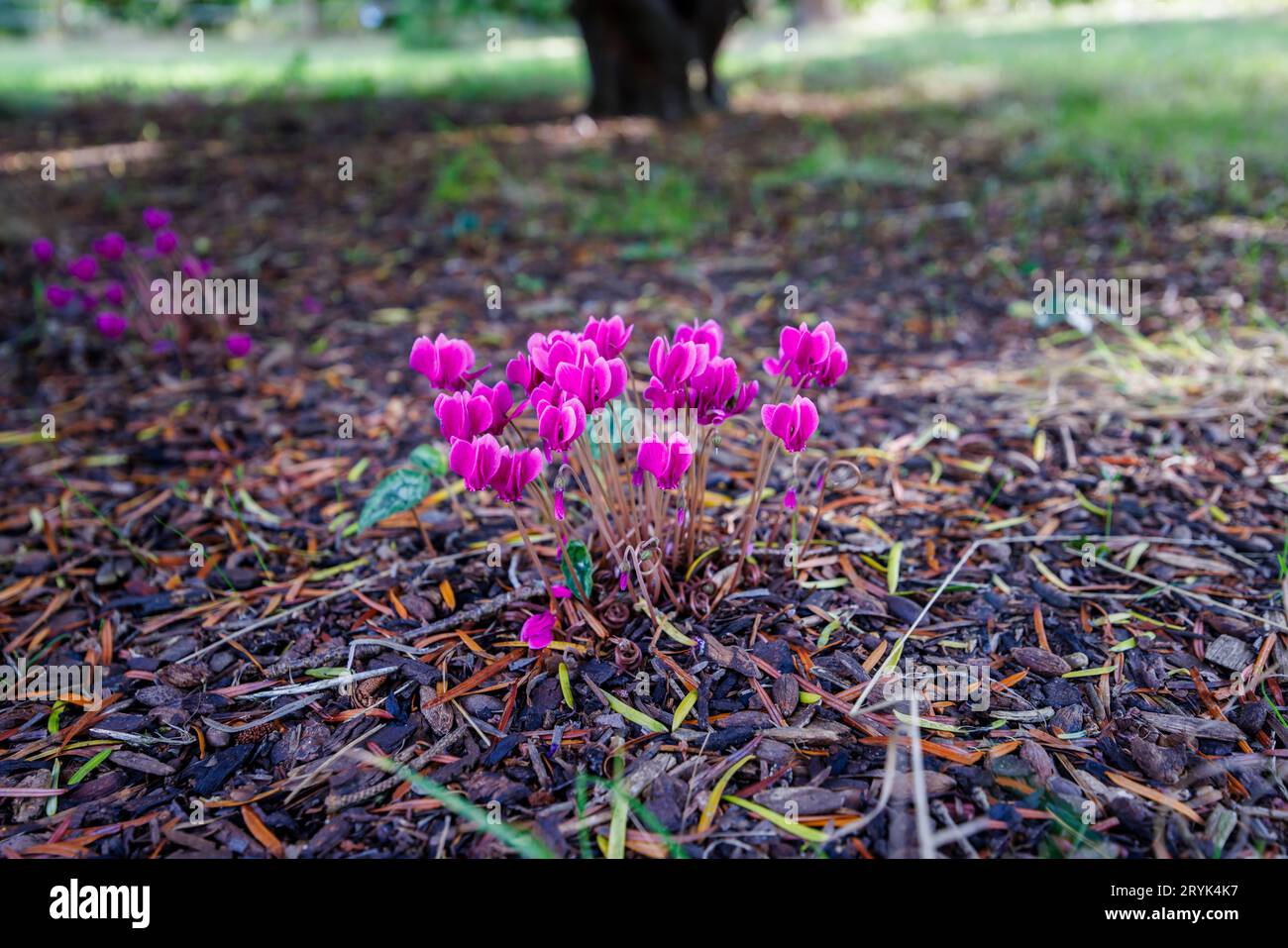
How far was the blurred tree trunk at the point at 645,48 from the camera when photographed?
714 cm

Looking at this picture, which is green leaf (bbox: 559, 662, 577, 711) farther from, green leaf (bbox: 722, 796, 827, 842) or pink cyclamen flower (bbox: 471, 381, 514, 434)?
pink cyclamen flower (bbox: 471, 381, 514, 434)

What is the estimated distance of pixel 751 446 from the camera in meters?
2.60

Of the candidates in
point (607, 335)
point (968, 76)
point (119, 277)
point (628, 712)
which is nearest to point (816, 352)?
point (607, 335)

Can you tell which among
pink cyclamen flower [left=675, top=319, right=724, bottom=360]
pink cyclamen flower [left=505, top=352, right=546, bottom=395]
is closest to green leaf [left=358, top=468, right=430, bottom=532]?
pink cyclamen flower [left=505, top=352, right=546, bottom=395]

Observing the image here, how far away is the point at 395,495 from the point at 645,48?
629 cm

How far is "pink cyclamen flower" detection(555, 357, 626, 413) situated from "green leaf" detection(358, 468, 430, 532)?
Result: 21.6 inches

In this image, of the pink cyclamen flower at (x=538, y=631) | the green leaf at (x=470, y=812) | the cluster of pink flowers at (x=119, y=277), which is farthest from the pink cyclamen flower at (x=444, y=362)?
the cluster of pink flowers at (x=119, y=277)

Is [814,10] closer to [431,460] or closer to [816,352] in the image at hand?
[431,460]

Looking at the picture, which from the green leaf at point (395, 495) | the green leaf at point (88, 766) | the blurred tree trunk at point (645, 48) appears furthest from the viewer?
the blurred tree trunk at point (645, 48)

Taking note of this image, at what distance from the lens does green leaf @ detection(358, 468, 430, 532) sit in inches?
75.6

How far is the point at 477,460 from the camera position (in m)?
1.46

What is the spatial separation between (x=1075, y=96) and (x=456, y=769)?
7.74m

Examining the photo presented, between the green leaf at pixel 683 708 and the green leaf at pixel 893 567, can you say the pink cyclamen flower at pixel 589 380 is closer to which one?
the green leaf at pixel 683 708

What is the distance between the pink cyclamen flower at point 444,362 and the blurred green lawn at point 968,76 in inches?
177
